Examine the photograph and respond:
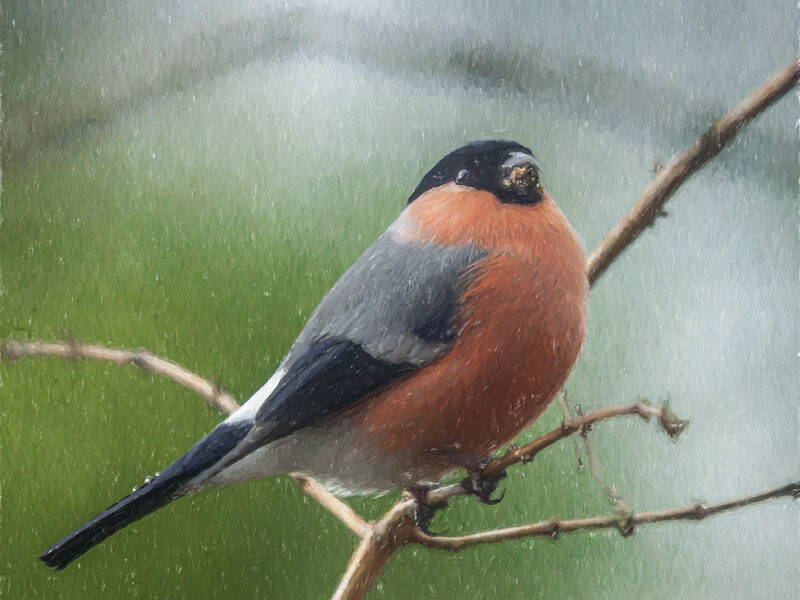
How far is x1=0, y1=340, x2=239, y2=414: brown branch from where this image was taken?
1.28 meters

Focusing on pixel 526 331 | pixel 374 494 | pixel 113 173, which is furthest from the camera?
pixel 113 173

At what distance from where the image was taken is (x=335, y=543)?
1.28 metres

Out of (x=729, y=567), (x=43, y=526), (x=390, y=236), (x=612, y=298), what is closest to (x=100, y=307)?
(x=43, y=526)

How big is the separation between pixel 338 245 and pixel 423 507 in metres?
0.40

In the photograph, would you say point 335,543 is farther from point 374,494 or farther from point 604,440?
point 604,440

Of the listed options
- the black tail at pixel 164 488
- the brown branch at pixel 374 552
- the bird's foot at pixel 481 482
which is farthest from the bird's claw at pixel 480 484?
the black tail at pixel 164 488

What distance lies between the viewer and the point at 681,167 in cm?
129

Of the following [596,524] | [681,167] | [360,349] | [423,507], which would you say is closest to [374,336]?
[360,349]

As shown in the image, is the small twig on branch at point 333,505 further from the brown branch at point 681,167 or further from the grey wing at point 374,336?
the brown branch at point 681,167

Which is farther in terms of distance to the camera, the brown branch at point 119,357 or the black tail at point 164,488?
the brown branch at point 119,357

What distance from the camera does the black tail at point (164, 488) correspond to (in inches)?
44.8

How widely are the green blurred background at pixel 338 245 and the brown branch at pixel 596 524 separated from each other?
5 centimetres

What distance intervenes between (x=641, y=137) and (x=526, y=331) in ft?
1.31

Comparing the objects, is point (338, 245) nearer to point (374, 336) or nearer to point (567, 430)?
point (374, 336)
